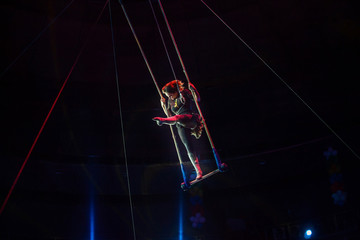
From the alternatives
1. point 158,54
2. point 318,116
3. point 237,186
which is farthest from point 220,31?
point 237,186

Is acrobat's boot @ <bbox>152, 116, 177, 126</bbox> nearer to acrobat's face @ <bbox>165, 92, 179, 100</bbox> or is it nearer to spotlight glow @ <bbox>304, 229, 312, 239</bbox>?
acrobat's face @ <bbox>165, 92, 179, 100</bbox>

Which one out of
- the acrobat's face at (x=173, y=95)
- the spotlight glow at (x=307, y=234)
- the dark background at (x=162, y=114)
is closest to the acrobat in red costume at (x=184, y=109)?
the acrobat's face at (x=173, y=95)

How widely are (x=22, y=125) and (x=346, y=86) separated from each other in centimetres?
828

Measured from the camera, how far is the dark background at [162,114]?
8.05m

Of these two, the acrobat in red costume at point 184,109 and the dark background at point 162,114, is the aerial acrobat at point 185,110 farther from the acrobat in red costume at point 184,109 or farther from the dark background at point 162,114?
the dark background at point 162,114

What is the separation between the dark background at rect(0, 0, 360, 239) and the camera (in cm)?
805

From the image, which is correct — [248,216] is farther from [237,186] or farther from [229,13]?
[229,13]

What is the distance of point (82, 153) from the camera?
8828mm

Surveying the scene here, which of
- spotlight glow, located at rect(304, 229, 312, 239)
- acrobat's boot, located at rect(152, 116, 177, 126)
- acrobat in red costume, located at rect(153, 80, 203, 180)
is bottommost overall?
spotlight glow, located at rect(304, 229, 312, 239)


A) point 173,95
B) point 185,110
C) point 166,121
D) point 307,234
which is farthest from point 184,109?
point 307,234

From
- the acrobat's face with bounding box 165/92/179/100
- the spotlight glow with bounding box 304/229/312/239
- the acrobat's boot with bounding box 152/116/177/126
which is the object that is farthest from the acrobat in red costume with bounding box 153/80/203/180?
the spotlight glow with bounding box 304/229/312/239

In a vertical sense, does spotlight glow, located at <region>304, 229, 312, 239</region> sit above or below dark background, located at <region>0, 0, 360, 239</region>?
below

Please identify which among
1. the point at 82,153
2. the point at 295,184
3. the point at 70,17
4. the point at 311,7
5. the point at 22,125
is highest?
the point at 70,17

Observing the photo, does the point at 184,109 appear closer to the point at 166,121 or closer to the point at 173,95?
the point at 173,95
